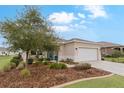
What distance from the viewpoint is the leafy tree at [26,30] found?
14.8 m

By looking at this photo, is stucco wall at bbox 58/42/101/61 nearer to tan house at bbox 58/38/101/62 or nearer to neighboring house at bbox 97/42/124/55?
tan house at bbox 58/38/101/62

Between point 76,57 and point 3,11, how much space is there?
38.1ft

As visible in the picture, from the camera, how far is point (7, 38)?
15430 millimetres

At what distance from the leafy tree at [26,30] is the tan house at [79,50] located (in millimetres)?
10406

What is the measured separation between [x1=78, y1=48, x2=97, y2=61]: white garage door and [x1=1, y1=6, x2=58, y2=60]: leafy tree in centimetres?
1086

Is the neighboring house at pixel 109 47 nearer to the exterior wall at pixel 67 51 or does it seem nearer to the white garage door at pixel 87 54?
the white garage door at pixel 87 54

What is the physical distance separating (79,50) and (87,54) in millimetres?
1343

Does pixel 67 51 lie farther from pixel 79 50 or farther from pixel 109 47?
pixel 109 47

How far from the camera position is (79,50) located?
26.1 m

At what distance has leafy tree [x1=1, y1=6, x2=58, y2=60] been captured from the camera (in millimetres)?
14812

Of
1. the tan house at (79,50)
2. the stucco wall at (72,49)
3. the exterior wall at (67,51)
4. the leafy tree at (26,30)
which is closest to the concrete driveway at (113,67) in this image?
Result: the tan house at (79,50)
